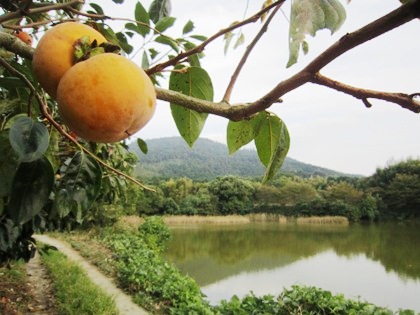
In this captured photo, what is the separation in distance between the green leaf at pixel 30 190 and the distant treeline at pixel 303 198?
28191 millimetres

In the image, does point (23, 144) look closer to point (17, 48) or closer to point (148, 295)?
point (17, 48)

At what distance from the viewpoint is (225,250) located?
18.1 metres

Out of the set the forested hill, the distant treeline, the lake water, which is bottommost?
the lake water

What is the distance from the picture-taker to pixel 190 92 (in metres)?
0.80

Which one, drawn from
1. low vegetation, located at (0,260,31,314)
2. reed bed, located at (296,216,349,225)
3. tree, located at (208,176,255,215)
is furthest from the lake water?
tree, located at (208,176,255,215)

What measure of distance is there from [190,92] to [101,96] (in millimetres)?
374

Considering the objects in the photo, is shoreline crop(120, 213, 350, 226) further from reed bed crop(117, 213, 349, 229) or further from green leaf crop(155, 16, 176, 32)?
green leaf crop(155, 16, 176, 32)

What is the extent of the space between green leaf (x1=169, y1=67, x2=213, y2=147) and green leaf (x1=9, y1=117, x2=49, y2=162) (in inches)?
11.7

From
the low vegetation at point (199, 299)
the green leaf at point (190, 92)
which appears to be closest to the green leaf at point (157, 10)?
the green leaf at point (190, 92)

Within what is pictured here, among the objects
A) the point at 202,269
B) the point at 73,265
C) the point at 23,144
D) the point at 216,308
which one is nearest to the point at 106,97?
the point at 23,144

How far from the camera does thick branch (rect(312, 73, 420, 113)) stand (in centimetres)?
41

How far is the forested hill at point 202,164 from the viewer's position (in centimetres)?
7744

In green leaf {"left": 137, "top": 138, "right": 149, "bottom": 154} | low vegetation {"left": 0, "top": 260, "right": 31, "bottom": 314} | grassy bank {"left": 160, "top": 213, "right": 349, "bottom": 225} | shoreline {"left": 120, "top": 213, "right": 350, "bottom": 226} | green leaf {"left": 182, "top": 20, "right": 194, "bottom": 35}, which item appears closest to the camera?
green leaf {"left": 182, "top": 20, "right": 194, "bottom": 35}

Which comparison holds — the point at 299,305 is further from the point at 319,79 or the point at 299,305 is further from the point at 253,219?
the point at 253,219
